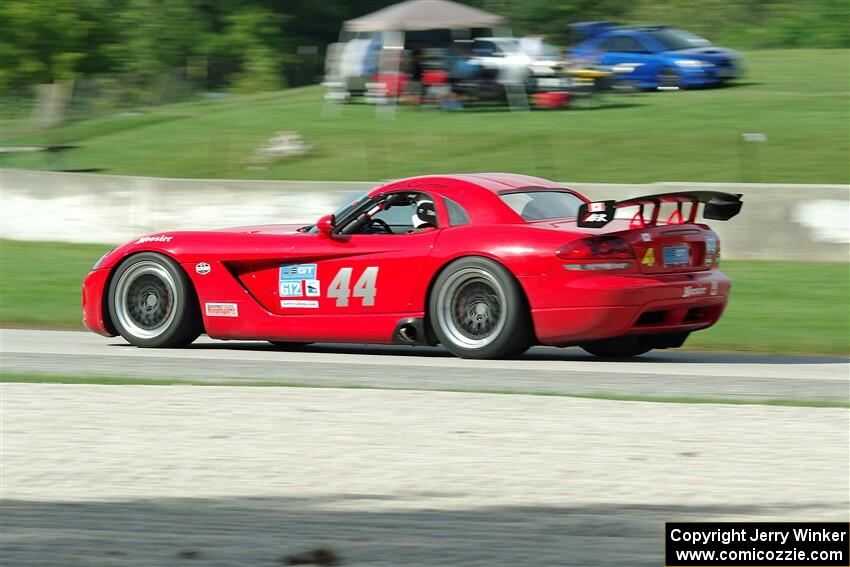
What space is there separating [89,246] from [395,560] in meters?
15.1

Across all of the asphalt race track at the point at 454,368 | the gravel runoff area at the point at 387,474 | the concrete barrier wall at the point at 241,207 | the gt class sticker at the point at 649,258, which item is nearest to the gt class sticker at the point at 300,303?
the asphalt race track at the point at 454,368

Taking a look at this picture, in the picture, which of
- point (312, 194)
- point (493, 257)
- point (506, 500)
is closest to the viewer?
point (506, 500)

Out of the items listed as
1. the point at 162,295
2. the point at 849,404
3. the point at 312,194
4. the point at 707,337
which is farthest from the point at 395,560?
the point at 312,194

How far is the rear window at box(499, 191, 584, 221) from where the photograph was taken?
32.5ft

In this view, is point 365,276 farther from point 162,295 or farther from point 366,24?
point 366,24

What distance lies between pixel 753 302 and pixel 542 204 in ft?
13.4

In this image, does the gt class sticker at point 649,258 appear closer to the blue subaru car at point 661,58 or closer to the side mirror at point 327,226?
the side mirror at point 327,226

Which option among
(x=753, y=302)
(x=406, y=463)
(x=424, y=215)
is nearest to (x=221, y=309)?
(x=424, y=215)

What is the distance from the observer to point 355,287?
10.0m

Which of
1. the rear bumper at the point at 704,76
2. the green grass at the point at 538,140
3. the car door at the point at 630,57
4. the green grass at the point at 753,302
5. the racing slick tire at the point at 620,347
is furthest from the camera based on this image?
the car door at the point at 630,57

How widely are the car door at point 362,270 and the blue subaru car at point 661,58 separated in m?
18.1

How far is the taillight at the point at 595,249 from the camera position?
922 centimetres

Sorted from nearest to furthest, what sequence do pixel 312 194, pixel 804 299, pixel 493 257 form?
pixel 493 257
pixel 804 299
pixel 312 194

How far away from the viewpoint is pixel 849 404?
8070 mm
